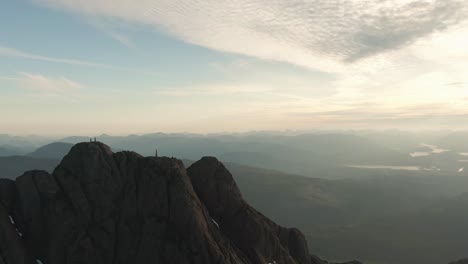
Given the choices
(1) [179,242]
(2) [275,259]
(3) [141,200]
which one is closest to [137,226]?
(3) [141,200]

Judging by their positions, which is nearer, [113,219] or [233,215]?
[113,219]

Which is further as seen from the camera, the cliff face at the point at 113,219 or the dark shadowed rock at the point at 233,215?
the dark shadowed rock at the point at 233,215

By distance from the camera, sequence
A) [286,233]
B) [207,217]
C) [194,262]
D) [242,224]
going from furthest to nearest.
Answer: [286,233] → [242,224] → [207,217] → [194,262]

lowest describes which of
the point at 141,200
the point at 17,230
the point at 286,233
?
the point at 286,233

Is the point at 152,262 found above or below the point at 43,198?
below

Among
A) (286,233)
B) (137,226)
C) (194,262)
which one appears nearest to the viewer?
(194,262)

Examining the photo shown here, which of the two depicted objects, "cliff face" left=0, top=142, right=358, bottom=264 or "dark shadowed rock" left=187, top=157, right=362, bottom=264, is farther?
"dark shadowed rock" left=187, top=157, right=362, bottom=264

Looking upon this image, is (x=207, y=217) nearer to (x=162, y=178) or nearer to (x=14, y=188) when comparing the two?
(x=162, y=178)

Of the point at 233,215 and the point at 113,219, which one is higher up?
the point at 113,219
